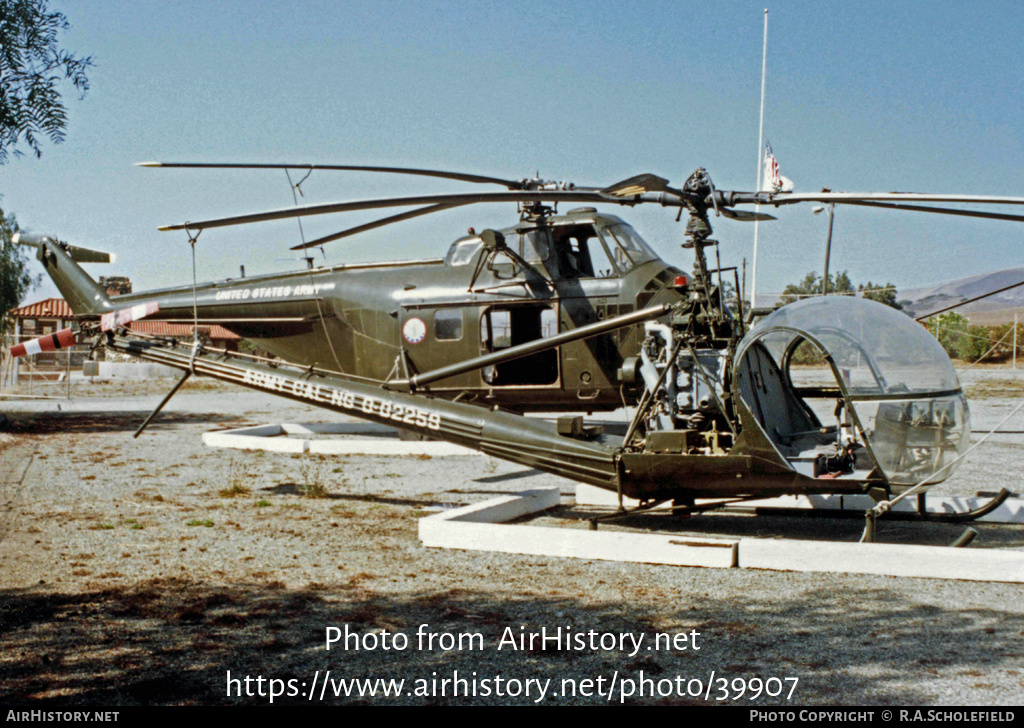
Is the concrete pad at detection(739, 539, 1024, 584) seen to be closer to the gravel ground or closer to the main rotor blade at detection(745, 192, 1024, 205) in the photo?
the gravel ground

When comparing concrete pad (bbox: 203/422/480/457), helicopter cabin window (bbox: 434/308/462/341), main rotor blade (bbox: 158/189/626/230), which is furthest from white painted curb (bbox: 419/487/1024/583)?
concrete pad (bbox: 203/422/480/457)

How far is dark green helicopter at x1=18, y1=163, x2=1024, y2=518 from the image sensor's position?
6.79 metres

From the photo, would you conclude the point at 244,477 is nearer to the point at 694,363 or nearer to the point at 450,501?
the point at 450,501

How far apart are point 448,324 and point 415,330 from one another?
54cm

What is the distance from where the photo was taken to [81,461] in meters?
13.2

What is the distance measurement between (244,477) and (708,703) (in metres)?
8.77

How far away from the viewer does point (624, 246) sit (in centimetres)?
1085

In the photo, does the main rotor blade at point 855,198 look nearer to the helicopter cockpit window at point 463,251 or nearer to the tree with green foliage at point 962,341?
the helicopter cockpit window at point 463,251

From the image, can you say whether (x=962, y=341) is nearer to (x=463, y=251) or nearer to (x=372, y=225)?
(x=463, y=251)

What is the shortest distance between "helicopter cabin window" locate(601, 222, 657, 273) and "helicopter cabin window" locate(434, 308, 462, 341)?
2.25 metres

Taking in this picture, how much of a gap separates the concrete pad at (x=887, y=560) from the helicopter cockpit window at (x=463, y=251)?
6169 millimetres

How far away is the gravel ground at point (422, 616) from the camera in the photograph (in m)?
4.36

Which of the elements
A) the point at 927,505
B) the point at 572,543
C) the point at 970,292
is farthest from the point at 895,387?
the point at 572,543

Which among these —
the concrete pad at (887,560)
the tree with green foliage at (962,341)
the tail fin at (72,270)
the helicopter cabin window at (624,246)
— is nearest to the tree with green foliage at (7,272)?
the tail fin at (72,270)
